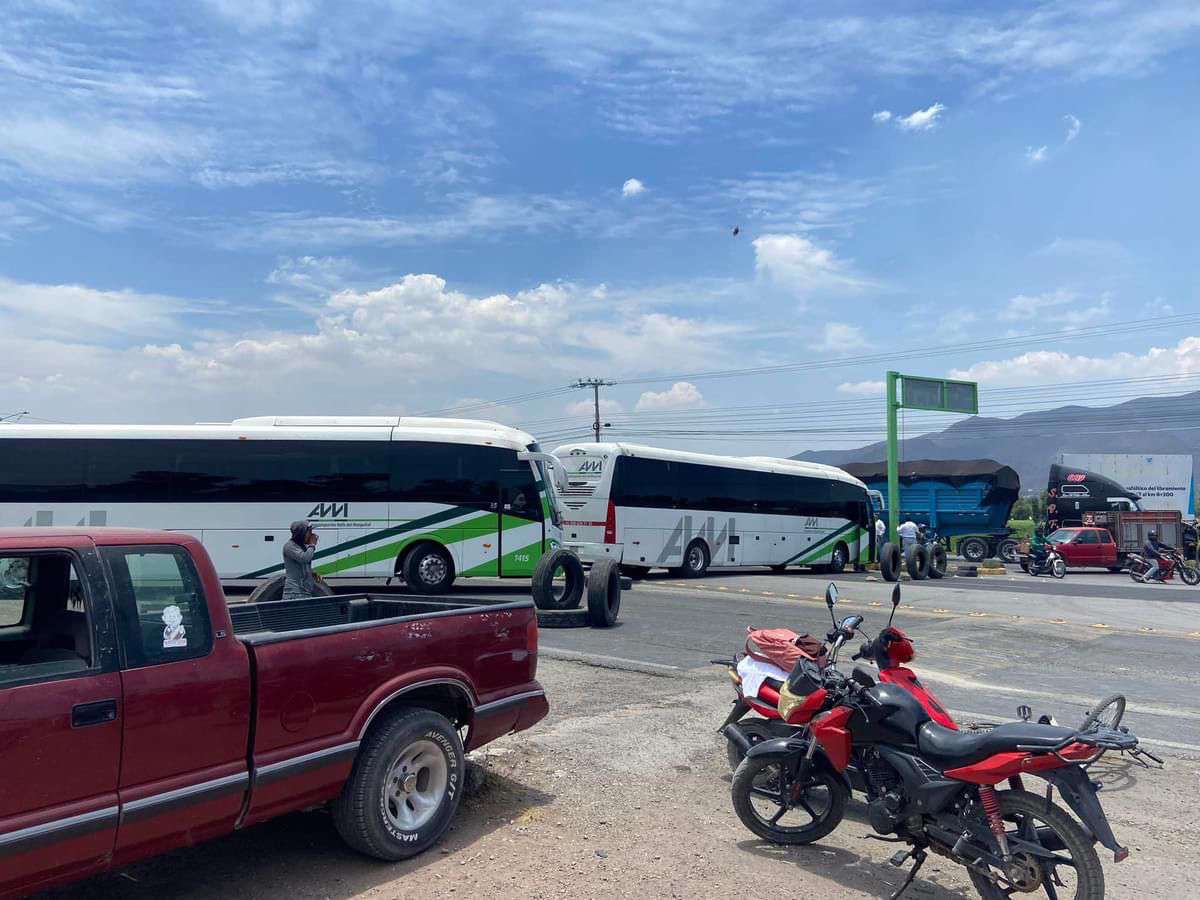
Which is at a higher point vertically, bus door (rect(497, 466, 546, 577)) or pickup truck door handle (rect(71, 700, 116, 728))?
bus door (rect(497, 466, 546, 577))

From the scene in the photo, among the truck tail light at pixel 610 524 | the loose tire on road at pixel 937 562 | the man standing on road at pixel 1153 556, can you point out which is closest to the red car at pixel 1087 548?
the man standing on road at pixel 1153 556

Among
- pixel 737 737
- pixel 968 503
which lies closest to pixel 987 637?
pixel 737 737

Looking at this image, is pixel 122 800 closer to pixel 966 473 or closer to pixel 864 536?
pixel 864 536

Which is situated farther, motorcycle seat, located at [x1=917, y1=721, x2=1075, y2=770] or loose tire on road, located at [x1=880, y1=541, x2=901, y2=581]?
loose tire on road, located at [x1=880, y1=541, x2=901, y2=581]

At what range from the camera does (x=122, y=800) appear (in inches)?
145

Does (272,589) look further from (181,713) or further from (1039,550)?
(1039,550)

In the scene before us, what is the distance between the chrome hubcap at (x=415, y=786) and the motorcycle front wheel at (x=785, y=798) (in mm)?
1640

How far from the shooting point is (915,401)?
106ft

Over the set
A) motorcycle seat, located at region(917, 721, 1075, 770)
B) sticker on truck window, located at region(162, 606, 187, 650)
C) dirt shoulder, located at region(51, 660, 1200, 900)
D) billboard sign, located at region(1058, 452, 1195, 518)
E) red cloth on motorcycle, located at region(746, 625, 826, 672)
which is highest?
billboard sign, located at region(1058, 452, 1195, 518)

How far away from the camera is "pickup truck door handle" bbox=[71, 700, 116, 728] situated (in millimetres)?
3568

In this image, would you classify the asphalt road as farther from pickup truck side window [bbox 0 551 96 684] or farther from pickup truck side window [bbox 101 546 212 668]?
pickup truck side window [bbox 0 551 96 684]

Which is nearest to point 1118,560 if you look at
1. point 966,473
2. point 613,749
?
point 966,473

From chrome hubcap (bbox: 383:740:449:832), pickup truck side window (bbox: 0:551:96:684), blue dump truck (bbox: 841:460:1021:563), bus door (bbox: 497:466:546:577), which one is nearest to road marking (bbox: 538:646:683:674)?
chrome hubcap (bbox: 383:740:449:832)

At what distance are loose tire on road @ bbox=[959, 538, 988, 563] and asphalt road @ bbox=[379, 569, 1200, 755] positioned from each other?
13.9 m
